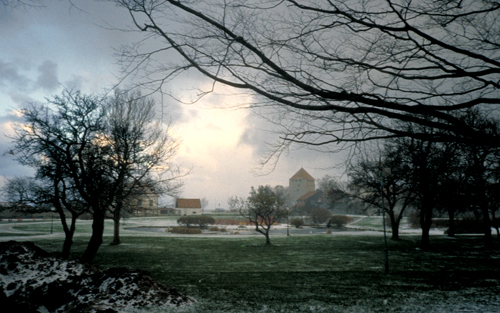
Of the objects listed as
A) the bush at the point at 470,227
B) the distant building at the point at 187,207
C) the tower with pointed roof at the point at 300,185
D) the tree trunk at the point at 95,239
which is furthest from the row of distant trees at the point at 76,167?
the tower with pointed roof at the point at 300,185

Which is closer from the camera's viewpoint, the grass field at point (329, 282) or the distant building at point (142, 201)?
the grass field at point (329, 282)

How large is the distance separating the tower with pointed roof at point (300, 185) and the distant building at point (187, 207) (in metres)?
55.0

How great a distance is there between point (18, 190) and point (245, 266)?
10792mm

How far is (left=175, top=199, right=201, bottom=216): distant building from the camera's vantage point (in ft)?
279

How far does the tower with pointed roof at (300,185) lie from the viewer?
5153 inches

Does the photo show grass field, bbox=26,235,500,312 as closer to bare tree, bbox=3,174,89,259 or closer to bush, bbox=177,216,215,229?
bare tree, bbox=3,174,89,259

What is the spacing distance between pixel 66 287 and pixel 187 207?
8219 cm

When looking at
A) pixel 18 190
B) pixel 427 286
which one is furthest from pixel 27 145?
pixel 427 286

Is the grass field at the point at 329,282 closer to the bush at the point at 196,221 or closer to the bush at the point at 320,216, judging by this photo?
the bush at the point at 196,221

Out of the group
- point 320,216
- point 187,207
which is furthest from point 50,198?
point 187,207

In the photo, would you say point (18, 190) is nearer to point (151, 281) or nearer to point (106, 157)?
point (106, 157)

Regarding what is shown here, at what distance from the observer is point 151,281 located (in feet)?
22.9

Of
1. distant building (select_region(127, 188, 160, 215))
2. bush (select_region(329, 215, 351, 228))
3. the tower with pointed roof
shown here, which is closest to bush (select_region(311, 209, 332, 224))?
bush (select_region(329, 215, 351, 228))

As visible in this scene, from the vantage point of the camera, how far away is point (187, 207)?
3378 inches
